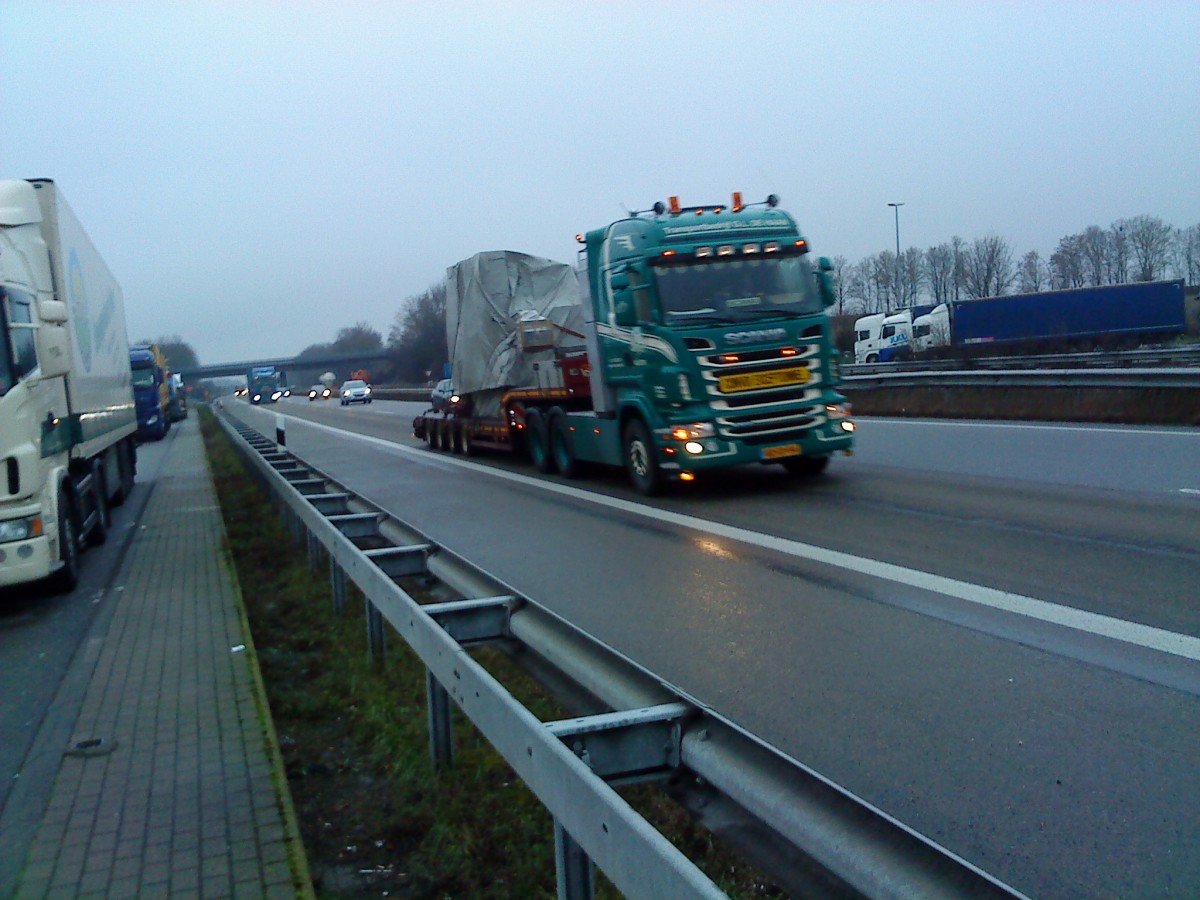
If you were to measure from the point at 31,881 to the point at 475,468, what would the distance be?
16812 mm

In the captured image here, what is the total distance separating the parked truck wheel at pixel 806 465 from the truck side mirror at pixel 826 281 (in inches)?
85.5

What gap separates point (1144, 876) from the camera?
3857 mm

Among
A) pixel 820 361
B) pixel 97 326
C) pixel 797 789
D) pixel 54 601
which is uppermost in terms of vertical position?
pixel 97 326

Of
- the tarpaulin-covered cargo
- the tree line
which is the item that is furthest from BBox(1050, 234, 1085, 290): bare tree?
the tarpaulin-covered cargo

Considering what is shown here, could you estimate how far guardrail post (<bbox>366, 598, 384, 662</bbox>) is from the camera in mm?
Result: 7707

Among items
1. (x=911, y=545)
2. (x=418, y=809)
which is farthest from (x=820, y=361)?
(x=418, y=809)

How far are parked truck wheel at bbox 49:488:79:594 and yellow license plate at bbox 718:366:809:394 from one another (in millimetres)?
7218

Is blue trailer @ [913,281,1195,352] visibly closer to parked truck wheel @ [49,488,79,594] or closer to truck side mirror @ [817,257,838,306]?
truck side mirror @ [817,257,838,306]

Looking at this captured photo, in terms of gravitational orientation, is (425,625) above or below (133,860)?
above

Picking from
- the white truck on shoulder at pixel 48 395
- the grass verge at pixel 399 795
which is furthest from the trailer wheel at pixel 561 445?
the grass verge at pixel 399 795

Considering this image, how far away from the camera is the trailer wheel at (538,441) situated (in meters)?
18.6

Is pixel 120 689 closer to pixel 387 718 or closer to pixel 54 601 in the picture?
pixel 387 718

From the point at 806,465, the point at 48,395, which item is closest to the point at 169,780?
the point at 48,395

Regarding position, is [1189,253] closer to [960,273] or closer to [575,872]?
[960,273]
